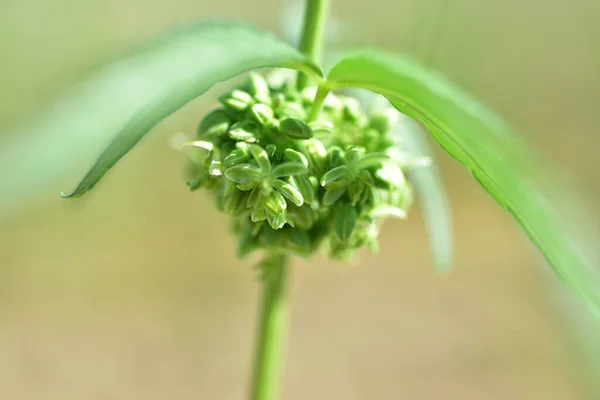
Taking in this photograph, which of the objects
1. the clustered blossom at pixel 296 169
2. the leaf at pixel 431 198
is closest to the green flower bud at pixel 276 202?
the clustered blossom at pixel 296 169

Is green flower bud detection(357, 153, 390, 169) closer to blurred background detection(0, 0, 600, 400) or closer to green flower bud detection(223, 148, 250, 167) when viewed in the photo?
green flower bud detection(223, 148, 250, 167)

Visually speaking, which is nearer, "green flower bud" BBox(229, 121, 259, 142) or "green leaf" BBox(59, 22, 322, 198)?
"green leaf" BBox(59, 22, 322, 198)

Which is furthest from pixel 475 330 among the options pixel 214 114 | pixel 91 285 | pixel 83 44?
pixel 214 114

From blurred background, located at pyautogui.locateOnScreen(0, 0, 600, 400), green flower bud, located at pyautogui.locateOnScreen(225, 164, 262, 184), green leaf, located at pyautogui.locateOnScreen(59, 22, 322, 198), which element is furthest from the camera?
blurred background, located at pyautogui.locateOnScreen(0, 0, 600, 400)

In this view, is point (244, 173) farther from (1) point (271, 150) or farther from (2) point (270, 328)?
(2) point (270, 328)

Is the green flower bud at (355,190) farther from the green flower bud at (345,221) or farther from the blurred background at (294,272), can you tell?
the blurred background at (294,272)

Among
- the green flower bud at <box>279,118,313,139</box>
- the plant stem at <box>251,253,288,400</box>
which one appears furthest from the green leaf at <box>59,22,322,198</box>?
the plant stem at <box>251,253,288,400</box>

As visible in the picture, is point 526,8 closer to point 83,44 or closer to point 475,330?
point 475,330
